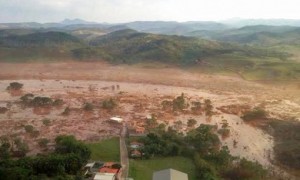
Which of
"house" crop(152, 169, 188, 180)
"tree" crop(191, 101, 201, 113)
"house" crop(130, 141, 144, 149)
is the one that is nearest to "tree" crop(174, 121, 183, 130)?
"tree" crop(191, 101, 201, 113)

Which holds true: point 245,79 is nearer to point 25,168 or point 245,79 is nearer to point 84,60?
point 84,60

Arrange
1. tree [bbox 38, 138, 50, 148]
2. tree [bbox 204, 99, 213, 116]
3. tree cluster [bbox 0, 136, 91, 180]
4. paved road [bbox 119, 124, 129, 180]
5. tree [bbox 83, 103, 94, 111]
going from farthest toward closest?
tree [bbox 204, 99, 213, 116]
tree [bbox 83, 103, 94, 111]
tree [bbox 38, 138, 50, 148]
paved road [bbox 119, 124, 129, 180]
tree cluster [bbox 0, 136, 91, 180]


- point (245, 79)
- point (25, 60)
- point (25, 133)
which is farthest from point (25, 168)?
point (25, 60)

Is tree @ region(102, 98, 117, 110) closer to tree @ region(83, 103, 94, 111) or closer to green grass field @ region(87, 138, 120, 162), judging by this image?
tree @ region(83, 103, 94, 111)

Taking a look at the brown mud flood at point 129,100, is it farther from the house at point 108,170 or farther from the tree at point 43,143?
the house at point 108,170

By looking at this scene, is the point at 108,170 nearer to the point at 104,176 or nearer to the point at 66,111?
the point at 104,176
